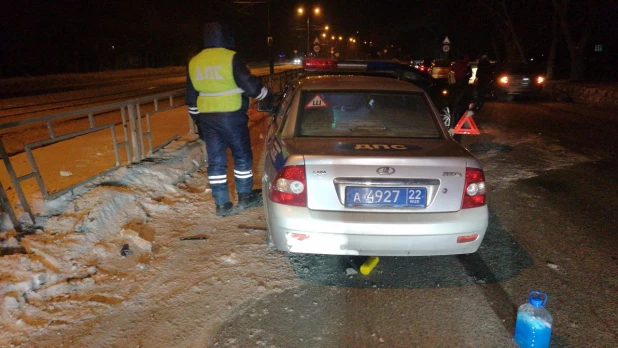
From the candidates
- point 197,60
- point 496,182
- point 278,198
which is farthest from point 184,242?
point 496,182

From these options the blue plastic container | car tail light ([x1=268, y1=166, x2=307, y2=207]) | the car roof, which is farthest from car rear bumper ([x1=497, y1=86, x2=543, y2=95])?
car tail light ([x1=268, y1=166, x2=307, y2=207])

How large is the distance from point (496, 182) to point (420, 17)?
67.8 metres

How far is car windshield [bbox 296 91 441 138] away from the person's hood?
3.67ft

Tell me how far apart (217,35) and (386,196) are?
251 centimetres

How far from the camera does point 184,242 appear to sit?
4297 mm

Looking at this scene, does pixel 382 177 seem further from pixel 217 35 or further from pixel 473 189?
pixel 217 35

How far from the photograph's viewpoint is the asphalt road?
294 cm

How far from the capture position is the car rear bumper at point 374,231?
10.2 feet

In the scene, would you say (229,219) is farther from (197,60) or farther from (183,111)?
(183,111)

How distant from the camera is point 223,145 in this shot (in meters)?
4.80

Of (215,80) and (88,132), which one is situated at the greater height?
(215,80)

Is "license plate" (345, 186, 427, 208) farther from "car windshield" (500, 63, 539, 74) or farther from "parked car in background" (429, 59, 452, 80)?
"parked car in background" (429, 59, 452, 80)

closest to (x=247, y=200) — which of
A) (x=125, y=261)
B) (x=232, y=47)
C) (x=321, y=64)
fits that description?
(x=125, y=261)

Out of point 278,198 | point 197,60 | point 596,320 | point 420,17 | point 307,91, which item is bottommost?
point 596,320
